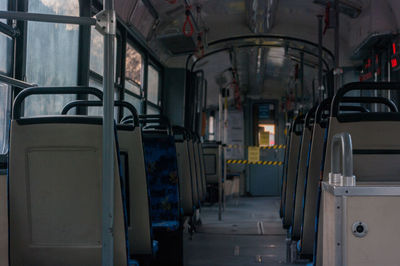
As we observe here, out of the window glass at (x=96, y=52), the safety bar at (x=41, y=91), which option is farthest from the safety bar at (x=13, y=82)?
the window glass at (x=96, y=52)

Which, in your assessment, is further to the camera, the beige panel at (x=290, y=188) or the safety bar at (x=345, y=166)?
the beige panel at (x=290, y=188)

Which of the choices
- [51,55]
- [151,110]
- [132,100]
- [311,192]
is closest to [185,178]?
[132,100]

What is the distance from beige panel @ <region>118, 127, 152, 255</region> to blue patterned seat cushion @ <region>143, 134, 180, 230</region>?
0.96m

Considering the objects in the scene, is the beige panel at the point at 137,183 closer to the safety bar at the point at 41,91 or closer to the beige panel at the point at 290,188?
the safety bar at the point at 41,91

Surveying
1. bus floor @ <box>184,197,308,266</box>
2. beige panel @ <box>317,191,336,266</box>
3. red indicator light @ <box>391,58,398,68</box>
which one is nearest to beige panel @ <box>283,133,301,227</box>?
bus floor @ <box>184,197,308,266</box>

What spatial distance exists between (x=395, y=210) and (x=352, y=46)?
4614 mm

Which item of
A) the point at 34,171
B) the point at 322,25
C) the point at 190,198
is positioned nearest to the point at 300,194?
the point at 190,198

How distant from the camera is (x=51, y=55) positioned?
329 centimetres

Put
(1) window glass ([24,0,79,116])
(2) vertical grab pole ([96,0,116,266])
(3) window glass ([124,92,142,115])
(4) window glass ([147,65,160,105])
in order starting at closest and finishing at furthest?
(2) vertical grab pole ([96,0,116,266]) → (1) window glass ([24,0,79,116]) → (3) window glass ([124,92,142,115]) → (4) window glass ([147,65,160,105])

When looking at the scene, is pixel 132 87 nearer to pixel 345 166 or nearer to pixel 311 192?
pixel 311 192

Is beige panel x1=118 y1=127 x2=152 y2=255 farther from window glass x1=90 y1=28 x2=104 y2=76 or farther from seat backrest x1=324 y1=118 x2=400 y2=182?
window glass x1=90 y1=28 x2=104 y2=76

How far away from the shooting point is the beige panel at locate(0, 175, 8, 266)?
6.02ft

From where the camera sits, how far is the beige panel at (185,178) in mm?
4520

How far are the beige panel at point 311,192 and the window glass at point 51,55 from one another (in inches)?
71.4
